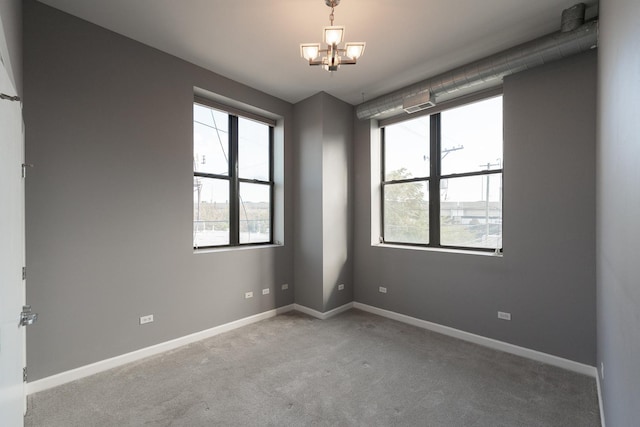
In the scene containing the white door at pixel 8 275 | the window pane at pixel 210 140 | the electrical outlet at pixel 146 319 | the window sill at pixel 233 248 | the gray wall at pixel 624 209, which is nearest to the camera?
the gray wall at pixel 624 209

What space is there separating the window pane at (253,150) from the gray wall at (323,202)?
1.60 ft

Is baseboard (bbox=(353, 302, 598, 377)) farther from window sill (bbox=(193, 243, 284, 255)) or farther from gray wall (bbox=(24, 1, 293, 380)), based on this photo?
gray wall (bbox=(24, 1, 293, 380))

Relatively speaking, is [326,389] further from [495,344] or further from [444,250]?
[444,250]

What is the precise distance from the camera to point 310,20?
2.65 meters

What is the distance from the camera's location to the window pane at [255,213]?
13.7 feet

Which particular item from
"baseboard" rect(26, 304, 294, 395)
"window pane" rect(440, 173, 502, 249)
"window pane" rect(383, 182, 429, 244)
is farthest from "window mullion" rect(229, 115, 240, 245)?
→ "window pane" rect(440, 173, 502, 249)

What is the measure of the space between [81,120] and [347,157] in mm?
3242

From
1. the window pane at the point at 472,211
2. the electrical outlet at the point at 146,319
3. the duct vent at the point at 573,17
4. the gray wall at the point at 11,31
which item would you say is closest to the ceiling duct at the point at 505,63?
the duct vent at the point at 573,17

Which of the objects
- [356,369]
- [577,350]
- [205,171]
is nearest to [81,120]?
[205,171]

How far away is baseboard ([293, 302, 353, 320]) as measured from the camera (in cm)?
416

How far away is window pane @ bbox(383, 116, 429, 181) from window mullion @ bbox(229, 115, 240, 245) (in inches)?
89.9

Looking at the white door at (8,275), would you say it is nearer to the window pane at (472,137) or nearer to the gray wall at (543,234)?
the gray wall at (543,234)

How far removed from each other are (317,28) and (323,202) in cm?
212

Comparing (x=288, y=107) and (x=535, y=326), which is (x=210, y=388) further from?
(x=288, y=107)
